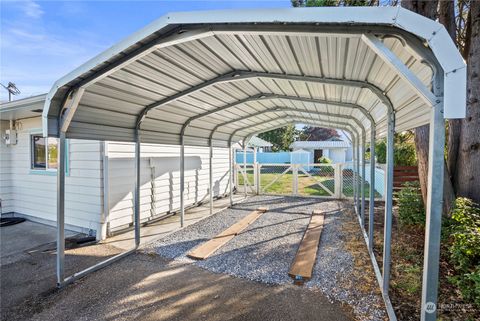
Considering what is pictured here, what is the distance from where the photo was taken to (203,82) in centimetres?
389

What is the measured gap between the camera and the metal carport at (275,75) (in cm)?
167

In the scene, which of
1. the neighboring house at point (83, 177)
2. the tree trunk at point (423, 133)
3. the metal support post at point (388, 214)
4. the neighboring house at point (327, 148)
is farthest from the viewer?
the neighboring house at point (327, 148)

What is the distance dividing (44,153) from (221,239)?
4979mm

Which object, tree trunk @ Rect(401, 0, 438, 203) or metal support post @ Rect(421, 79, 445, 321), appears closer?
metal support post @ Rect(421, 79, 445, 321)

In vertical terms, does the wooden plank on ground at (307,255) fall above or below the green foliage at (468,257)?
below

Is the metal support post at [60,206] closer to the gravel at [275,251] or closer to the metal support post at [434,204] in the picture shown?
the gravel at [275,251]

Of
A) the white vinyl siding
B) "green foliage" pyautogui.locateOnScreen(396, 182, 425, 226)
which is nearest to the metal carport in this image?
"green foliage" pyautogui.locateOnScreen(396, 182, 425, 226)

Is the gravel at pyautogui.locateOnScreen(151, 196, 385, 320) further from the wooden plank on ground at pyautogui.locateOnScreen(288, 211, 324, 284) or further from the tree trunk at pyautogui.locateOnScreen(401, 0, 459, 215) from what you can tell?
the tree trunk at pyautogui.locateOnScreen(401, 0, 459, 215)

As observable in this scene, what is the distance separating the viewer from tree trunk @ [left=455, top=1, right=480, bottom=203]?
3.88 metres

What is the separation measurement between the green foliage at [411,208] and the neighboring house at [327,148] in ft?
60.5

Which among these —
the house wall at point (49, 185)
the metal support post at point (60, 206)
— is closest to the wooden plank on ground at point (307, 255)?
the metal support post at point (60, 206)

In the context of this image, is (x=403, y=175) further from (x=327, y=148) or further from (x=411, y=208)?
(x=327, y=148)

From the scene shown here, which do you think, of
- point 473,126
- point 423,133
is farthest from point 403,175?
point 473,126

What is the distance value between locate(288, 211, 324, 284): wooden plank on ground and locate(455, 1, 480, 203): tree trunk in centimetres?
258
